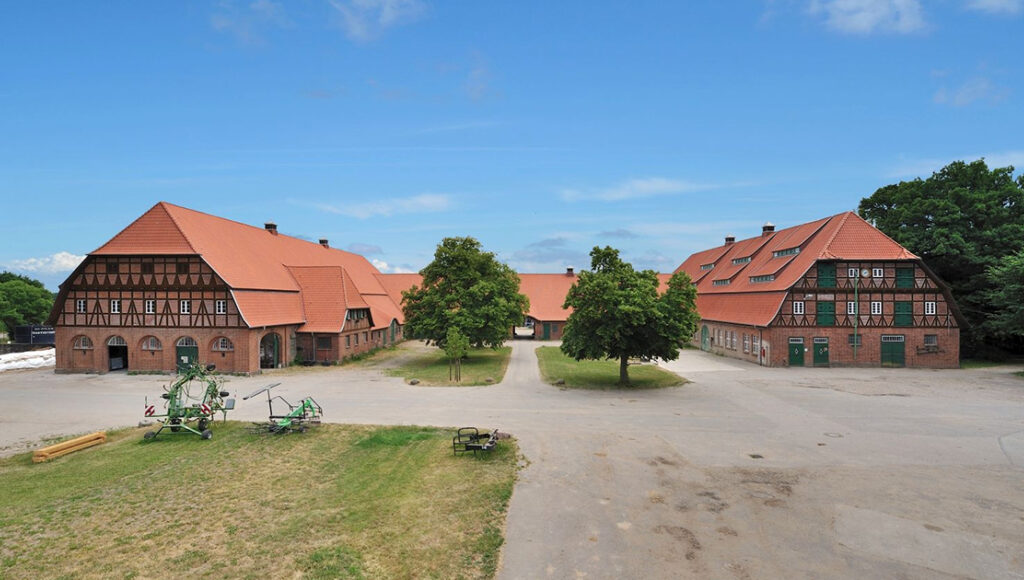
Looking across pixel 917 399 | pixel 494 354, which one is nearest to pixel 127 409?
pixel 494 354

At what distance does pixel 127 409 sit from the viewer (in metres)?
23.3

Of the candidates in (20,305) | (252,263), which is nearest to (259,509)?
(252,263)

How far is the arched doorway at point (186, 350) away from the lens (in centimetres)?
3409

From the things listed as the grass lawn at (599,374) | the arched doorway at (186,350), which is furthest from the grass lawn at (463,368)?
the arched doorway at (186,350)

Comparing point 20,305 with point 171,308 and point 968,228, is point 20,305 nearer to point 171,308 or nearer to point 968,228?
point 171,308

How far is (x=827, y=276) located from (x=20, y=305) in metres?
87.3

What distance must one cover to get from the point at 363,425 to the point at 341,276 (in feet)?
77.1

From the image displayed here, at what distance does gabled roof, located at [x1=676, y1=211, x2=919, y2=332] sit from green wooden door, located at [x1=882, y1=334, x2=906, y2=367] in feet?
18.1

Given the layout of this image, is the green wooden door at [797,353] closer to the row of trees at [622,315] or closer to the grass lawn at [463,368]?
the row of trees at [622,315]

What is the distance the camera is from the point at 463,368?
36.4 metres

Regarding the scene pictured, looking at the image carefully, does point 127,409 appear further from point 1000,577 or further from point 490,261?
point 1000,577

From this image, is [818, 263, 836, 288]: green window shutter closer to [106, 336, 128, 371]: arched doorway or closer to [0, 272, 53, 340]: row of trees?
[106, 336, 128, 371]: arched doorway

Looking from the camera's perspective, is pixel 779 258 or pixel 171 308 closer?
pixel 171 308

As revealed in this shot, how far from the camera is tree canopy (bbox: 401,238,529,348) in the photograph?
37.6 meters
